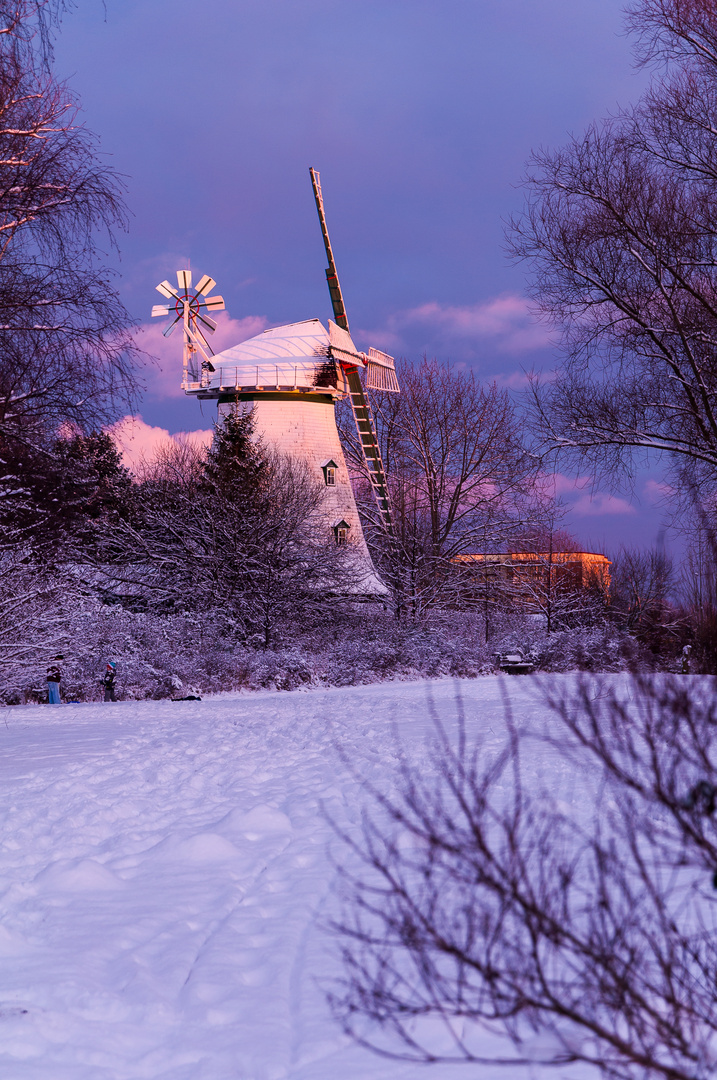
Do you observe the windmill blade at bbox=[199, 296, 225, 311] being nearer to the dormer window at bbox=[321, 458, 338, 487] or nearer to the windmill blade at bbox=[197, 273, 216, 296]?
the windmill blade at bbox=[197, 273, 216, 296]

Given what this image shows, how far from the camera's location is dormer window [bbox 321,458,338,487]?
3038 cm

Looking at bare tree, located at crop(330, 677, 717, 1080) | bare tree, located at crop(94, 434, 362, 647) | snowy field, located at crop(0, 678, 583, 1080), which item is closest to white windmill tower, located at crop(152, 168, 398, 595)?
bare tree, located at crop(94, 434, 362, 647)

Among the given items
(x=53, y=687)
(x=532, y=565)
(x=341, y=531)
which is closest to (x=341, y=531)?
(x=341, y=531)

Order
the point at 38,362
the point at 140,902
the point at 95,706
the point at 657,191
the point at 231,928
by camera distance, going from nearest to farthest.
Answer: the point at 231,928 < the point at 140,902 < the point at 38,362 < the point at 657,191 < the point at 95,706

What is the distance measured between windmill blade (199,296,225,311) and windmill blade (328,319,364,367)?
515 cm

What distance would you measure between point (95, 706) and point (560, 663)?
37.0 ft

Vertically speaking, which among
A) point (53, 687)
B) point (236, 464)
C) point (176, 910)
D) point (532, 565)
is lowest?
point (176, 910)

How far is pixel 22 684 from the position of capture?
18.0m

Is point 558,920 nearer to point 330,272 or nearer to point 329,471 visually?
point 329,471

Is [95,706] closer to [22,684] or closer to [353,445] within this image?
[22,684]

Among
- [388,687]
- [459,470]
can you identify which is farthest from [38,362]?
[459,470]

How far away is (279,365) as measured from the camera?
103 feet

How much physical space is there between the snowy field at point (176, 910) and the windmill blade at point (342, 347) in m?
22.6

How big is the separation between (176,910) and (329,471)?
2552 centimetres
